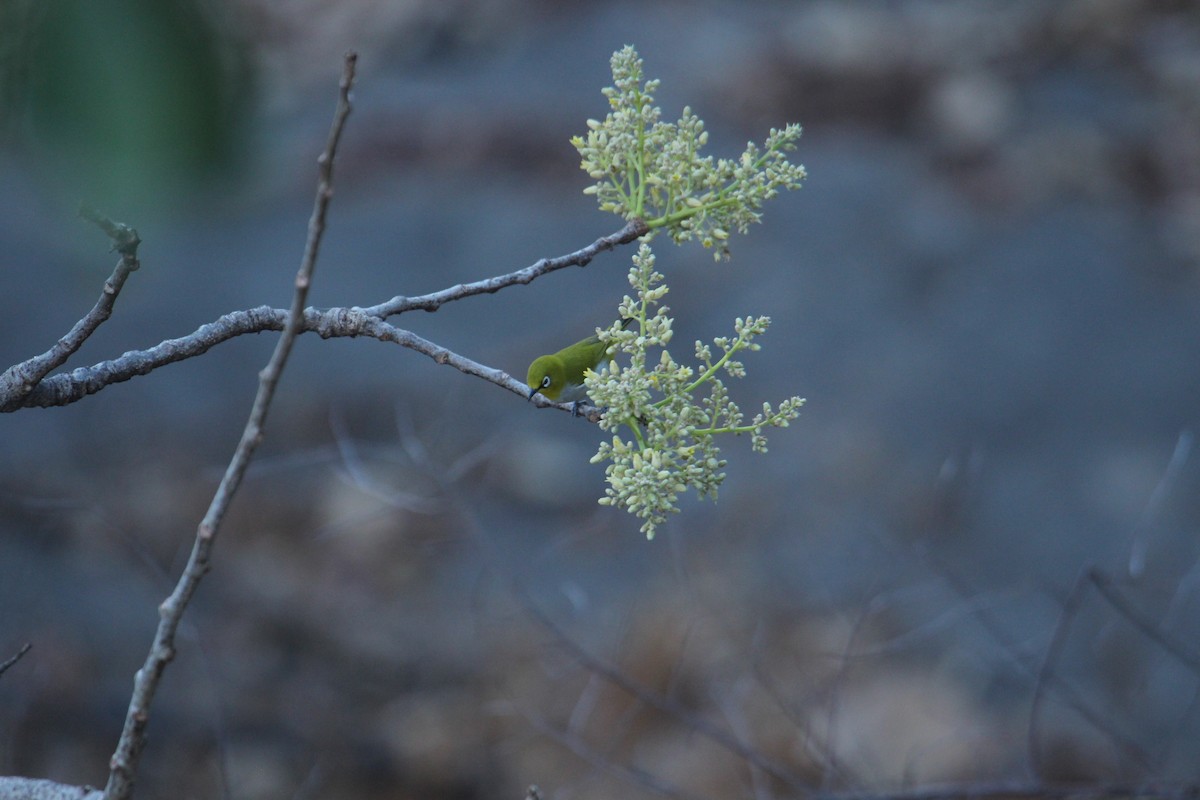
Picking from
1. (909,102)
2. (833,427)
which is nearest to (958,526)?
(833,427)

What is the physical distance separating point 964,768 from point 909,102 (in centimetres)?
634

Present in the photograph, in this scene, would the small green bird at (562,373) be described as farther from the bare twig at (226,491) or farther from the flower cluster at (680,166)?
the bare twig at (226,491)

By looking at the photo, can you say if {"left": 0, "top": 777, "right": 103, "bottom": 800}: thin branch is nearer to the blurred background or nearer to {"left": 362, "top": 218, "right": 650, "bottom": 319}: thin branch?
{"left": 362, "top": 218, "right": 650, "bottom": 319}: thin branch

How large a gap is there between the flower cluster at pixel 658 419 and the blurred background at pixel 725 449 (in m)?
1.38

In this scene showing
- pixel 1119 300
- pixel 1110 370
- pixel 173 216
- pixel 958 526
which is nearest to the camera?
pixel 173 216

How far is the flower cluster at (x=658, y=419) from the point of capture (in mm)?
1198

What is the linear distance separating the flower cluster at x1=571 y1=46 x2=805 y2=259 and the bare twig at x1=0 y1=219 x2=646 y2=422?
0.22ft

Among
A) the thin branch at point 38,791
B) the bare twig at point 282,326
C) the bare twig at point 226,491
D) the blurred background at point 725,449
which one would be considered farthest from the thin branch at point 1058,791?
the bare twig at point 226,491

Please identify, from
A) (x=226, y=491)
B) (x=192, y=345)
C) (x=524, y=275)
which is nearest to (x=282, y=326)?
(x=192, y=345)

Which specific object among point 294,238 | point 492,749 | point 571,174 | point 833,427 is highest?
point 571,174

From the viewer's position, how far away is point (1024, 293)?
8188 mm

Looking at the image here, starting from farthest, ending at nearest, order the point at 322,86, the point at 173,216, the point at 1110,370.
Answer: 1. the point at 322,86
2. the point at 1110,370
3. the point at 173,216

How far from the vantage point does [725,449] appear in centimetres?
696

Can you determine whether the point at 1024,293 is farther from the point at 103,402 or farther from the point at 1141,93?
the point at 103,402
